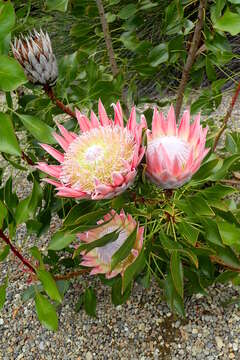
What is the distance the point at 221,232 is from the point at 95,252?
37 cm

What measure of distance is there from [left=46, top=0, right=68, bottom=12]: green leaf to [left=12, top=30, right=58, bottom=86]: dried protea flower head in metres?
0.23

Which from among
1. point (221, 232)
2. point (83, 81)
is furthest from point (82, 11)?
point (221, 232)

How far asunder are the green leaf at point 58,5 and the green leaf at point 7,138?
54 centimetres

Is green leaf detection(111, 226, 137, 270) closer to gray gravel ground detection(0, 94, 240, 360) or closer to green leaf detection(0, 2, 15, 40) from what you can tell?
green leaf detection(0, 2, 15, 40)

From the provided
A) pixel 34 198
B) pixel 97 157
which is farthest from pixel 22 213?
pixel 97 157

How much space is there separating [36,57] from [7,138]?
284 millimetres

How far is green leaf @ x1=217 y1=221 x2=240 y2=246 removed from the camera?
104 centimetres

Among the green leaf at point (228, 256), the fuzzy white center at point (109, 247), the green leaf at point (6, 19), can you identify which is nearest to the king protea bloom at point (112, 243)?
the fuzzy white center at point (109, 247)

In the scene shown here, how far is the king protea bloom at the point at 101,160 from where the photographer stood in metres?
0.82

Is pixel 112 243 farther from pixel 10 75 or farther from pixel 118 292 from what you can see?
pixel 10 75

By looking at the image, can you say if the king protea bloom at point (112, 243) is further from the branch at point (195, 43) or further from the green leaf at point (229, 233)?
the branch at point (195, 43)

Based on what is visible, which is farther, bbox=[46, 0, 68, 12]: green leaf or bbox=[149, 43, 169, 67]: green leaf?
bbox=[149, 43, 169, 67]: green leaf

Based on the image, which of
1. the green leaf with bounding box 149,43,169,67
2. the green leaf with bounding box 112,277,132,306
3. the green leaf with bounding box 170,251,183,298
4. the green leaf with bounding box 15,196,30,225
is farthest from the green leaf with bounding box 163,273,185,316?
the green leaf with bounding box 149,43,169,67

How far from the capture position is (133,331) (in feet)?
4.99
